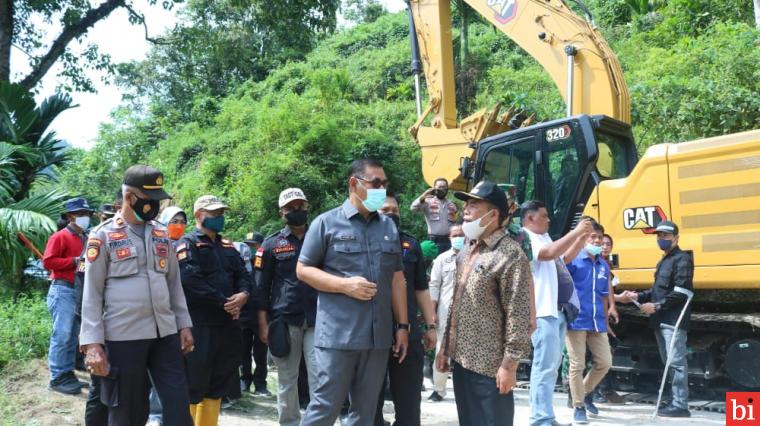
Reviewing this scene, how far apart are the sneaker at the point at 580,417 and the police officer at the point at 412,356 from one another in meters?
2.20

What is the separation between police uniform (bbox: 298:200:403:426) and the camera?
13.1 feet

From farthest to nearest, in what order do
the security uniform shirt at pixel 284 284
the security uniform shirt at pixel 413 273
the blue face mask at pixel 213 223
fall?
the security uniform shirt at pixel 284 284 < the blue face mask at pixel 213 223 < the security uniform shirt at pixel 413 273

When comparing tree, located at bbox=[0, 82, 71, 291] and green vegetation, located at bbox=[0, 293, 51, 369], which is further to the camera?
tree, located at bbox=[0, 82, 71, 291]

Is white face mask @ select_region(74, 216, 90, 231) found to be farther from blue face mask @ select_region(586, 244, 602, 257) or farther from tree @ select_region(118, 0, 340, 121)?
tree @ select_region(118, 0, 340, 121)

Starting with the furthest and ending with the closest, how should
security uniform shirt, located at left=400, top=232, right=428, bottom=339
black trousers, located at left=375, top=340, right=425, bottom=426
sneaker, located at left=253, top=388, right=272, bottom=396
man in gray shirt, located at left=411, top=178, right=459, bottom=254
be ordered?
man in gray shirt, located at left=411, top=178, right=459, bottom=254 → sneaker, located at left=253, top=388, right=272, bottom=396 → security uniform shirt, located at left=400, top=232, right=428, bottom=339 → black trousers, located at left=375, top=340, right=425, bottom=426

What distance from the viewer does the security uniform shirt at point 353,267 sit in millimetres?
4031

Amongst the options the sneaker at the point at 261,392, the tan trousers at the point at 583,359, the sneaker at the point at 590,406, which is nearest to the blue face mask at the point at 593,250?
the tan trousers at the point at 583,359

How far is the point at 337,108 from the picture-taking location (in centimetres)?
1966

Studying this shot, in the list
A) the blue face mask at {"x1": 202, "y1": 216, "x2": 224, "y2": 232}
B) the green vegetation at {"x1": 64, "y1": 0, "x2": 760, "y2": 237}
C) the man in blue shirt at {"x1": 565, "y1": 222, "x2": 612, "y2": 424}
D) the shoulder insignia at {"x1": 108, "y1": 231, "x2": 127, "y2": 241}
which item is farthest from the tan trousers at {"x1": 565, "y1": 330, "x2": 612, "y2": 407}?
the green vegetation at {"x1": 64, "y1": 0, "x2": 760, "y2": 237}

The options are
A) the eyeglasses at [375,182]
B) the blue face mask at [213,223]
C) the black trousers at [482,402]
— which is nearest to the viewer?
the black trousers at [482,402]

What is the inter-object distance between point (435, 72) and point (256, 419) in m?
6.49

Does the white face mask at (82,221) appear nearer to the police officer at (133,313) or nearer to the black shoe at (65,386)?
the black shoe at (65,386)

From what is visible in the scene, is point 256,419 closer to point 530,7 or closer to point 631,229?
point 631,229

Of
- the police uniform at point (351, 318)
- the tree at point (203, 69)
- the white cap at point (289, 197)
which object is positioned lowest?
the police uniform at point (351, 318)
